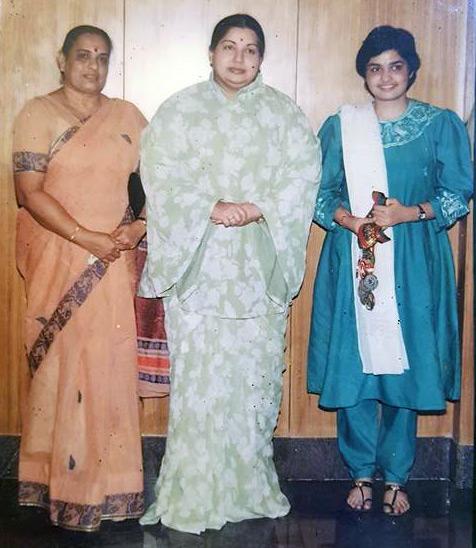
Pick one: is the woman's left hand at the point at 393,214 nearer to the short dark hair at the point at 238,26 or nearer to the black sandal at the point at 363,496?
the short dark hair at the point at 238,26

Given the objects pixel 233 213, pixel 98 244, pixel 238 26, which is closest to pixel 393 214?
pixel 233 213

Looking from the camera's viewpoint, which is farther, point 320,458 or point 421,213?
point 320,458

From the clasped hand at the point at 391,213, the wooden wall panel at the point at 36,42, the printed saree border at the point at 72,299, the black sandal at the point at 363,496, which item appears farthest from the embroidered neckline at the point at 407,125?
the black sandal at the point at 363,496

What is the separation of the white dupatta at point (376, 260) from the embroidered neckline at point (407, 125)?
34mm

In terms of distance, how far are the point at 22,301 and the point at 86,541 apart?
97 cm

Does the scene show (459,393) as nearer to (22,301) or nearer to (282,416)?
(282,416)

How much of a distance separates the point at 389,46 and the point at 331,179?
53 centimetres

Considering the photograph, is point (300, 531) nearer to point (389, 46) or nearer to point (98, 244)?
point (98, 244)

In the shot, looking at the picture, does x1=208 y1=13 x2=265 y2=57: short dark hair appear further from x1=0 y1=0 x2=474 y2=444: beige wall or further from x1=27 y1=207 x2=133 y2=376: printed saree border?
x1=27 y1=207 x2=133 y2=376: printed saree border

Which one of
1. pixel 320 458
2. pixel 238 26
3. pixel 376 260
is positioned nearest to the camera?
pixel 238 26

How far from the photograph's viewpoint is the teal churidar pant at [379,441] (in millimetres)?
3250

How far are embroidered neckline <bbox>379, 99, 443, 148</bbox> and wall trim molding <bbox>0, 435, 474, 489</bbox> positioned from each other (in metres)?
1.23

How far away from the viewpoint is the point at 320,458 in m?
3.49

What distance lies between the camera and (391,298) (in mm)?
3150
